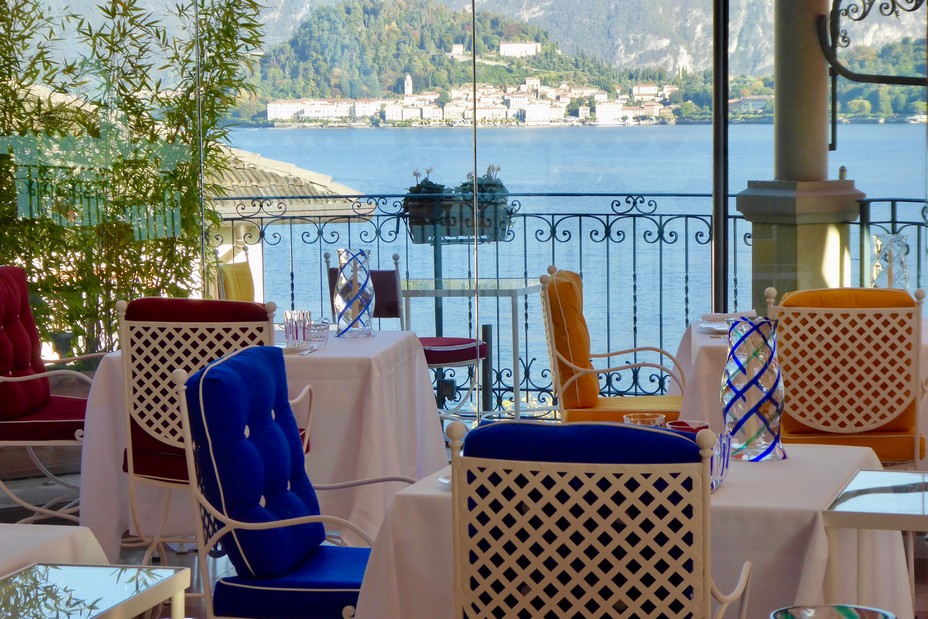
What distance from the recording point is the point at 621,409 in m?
4.79

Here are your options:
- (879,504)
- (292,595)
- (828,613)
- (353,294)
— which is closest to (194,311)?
(353,294)

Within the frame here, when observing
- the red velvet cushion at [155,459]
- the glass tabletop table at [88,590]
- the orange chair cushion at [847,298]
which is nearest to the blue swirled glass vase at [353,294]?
the red velvet cushion at [155,459]

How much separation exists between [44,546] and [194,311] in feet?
6.17

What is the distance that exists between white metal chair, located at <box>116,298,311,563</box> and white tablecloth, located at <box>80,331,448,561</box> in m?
0.35

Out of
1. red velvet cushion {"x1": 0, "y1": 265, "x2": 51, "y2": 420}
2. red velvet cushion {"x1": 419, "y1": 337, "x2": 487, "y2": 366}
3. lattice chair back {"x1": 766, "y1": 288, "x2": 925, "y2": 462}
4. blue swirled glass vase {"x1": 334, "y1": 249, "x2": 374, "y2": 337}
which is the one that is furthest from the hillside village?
lattice chair back {"x1": 766, "y1": 288, "x2": 925, "y2": 462}

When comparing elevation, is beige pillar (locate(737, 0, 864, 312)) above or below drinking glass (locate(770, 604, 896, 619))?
above

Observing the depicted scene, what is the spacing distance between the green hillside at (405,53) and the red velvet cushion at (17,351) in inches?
75.9

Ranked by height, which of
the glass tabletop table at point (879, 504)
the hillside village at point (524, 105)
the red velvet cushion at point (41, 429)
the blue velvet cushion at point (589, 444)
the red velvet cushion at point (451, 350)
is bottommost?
A: the red velvet cushion at point (41, 429)

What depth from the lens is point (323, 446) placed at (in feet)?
14.9

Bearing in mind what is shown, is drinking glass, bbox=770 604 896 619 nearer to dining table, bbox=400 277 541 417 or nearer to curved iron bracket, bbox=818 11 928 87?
dining table, bbox=400 277 541 417

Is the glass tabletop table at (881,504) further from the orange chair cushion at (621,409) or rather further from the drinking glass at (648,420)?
the orange chair cushion at (621,409)

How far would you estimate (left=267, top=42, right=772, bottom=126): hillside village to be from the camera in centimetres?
590

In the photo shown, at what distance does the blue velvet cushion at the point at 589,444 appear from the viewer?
221 centimetres

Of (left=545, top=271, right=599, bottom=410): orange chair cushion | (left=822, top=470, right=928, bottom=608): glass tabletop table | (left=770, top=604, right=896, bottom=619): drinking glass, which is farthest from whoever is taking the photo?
(left=545, top=271, right=599, bottom=410): orange chair cushion
